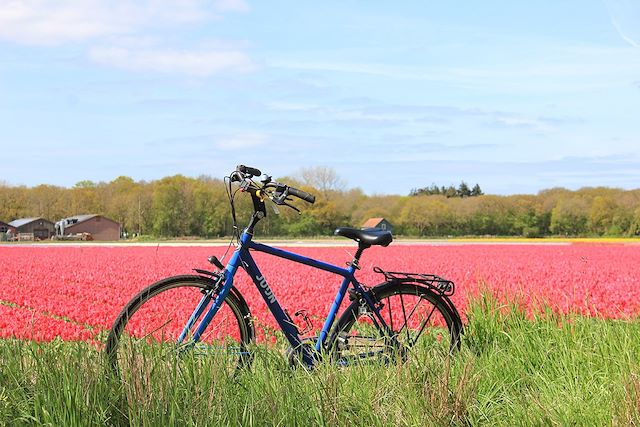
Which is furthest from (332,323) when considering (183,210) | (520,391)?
(183,210)

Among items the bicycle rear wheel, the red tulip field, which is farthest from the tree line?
the bicycle rear wheel

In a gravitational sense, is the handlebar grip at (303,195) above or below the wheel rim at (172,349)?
above

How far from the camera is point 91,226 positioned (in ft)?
259

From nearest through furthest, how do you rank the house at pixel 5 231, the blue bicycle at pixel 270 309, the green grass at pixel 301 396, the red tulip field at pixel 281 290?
the green grass at pixel 301 396 < the blue bicycle at pixel 270 309 < the red tulip field at pixel 281 290 < the house at pixel 5 231

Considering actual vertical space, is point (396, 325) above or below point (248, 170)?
below

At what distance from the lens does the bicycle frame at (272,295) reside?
17.9 ft

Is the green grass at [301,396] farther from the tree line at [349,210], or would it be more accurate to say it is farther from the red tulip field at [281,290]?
the tree line at [349,210]

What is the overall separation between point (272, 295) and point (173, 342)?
3.77 ft

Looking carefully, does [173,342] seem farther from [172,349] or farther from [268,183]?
[268,183]

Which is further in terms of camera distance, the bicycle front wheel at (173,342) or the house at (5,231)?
the house at (5,231)

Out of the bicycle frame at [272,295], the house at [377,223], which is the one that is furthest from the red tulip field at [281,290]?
the house at [377,223]

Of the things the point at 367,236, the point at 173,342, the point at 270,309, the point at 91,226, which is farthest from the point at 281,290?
the point at 91,226

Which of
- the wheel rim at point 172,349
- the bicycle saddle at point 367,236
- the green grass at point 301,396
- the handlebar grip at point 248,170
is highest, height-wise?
the handlebar grip at point 248,170

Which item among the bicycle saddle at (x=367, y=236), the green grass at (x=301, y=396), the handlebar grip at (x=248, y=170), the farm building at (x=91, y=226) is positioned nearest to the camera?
the green grass at (x=301, y=396)
